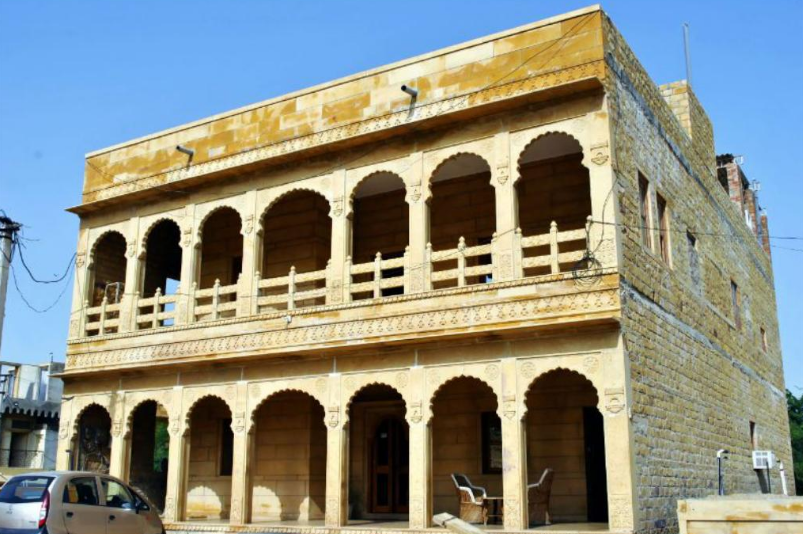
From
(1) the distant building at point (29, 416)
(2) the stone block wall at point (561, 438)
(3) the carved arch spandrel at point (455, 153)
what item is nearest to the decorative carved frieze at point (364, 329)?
(3) the carved arch spandrel at point (455, 153)

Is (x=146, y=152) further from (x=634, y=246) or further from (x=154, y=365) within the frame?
(x=634, y=246)

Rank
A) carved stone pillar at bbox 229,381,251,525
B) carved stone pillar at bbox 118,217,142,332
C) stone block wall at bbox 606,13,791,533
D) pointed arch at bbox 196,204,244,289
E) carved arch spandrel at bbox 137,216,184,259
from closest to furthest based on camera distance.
Answer: stone block wall at bbox 606,13,791,533
carved stone pillar at bbox 229,381,251,525
carved stone pillar at bbox 118,217,142,332
carved arch spandrel at bbox 137,216,184,259
pointed arch at bbox 196,204,244,289

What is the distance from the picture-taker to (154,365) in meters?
17.6

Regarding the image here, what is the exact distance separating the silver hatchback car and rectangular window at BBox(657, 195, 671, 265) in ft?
33.1

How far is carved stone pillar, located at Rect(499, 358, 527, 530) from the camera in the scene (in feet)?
43.4

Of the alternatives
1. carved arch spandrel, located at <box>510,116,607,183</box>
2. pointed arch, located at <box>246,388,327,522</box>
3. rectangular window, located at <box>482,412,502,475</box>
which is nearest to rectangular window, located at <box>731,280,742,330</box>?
rectangular window, located at <box>482,412,502,475</box>

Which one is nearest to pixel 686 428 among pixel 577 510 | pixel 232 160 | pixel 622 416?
pixel 577 510

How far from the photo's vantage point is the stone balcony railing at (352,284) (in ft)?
46.4

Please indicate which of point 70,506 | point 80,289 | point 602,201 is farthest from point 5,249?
point 602,201

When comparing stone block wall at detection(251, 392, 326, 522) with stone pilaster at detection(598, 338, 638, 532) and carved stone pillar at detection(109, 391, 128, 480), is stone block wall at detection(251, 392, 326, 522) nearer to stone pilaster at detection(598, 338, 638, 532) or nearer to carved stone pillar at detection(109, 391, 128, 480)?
carved stone pillar at detection(109, 391, 128, 480)

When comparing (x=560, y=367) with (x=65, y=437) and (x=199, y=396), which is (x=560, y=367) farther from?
(x=65, y=437)

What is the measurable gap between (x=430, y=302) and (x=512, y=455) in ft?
9.68

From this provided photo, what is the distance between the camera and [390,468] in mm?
17953

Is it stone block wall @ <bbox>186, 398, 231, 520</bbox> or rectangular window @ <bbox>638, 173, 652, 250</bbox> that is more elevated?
rectangular window @ <bbox>638, 173, 652, 250</bbox>
